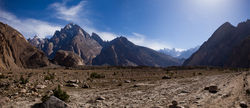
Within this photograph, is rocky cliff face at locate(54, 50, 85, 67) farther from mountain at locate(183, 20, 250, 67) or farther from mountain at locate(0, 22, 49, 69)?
mountain at locate(183, 20, 250, 67)

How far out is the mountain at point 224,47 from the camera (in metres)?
124

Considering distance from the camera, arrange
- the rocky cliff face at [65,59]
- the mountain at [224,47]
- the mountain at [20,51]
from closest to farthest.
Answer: the mountain at [20,51], the rocky cliff face at [65,59], the mountain at [224,47]

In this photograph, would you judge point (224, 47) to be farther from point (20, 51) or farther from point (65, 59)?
point (20, 51)

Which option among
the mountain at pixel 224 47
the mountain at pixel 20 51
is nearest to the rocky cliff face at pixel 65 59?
the mountain at pixel 20 51

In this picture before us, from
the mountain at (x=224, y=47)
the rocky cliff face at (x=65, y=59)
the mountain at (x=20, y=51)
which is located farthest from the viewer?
the mountain at (x=224, y=47)

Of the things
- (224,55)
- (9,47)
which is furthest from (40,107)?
(224,55)

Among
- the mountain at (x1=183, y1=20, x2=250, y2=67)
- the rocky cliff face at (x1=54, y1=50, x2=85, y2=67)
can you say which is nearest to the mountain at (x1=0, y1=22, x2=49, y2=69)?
the rocky cliff face at (x1=54, y1=50, x2=85, y2=67)

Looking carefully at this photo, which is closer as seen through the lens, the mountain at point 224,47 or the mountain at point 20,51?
the mountain at point 20,51

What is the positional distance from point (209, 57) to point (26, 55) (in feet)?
535

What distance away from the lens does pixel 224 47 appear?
14688cm

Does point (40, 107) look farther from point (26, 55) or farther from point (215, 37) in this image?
point (215, 37)

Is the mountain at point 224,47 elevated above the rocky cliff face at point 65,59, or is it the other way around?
the mountain at point 224,47

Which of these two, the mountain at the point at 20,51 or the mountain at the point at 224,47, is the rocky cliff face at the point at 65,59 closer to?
the mountain at the point at 20,51

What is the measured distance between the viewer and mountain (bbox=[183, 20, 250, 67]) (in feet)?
407
